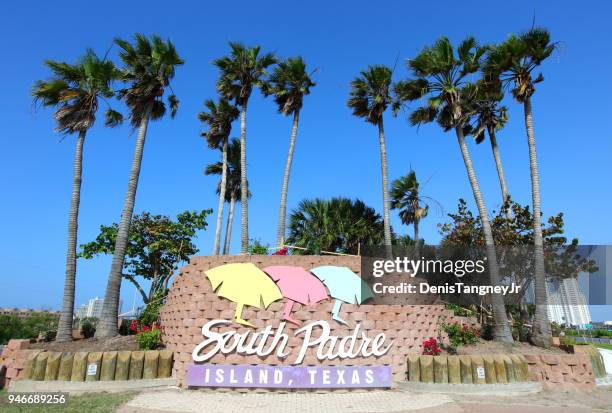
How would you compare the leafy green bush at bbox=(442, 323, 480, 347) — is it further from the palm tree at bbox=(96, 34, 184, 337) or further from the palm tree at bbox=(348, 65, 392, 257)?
the palm tree at bbox=(96, 34, 184, 337)

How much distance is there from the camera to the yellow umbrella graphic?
1109 cm

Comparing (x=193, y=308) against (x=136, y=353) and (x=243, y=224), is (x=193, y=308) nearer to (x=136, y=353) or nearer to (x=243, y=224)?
(x=136, y=353)

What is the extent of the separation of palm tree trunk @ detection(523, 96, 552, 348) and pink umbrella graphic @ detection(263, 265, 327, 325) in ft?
27.9

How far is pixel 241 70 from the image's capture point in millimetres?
20422

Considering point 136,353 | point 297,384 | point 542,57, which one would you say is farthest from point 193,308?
point 542,57

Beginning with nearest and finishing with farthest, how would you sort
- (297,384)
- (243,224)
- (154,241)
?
(297,384), (243,224), (154,241)

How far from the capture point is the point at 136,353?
1088 centimetres

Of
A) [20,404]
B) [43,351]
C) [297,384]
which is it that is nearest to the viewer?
[20,404]

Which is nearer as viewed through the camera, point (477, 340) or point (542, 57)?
point (477, 340)

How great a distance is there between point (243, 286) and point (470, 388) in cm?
672

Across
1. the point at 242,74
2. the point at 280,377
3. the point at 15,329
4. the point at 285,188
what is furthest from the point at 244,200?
the point at 15,329

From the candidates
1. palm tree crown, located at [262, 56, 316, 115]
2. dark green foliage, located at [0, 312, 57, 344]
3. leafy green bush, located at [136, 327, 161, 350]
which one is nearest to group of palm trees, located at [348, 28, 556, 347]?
palm tree crown, located at [262, 56, 316, 115]

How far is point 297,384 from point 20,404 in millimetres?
6401

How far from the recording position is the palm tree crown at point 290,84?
2092 cm
